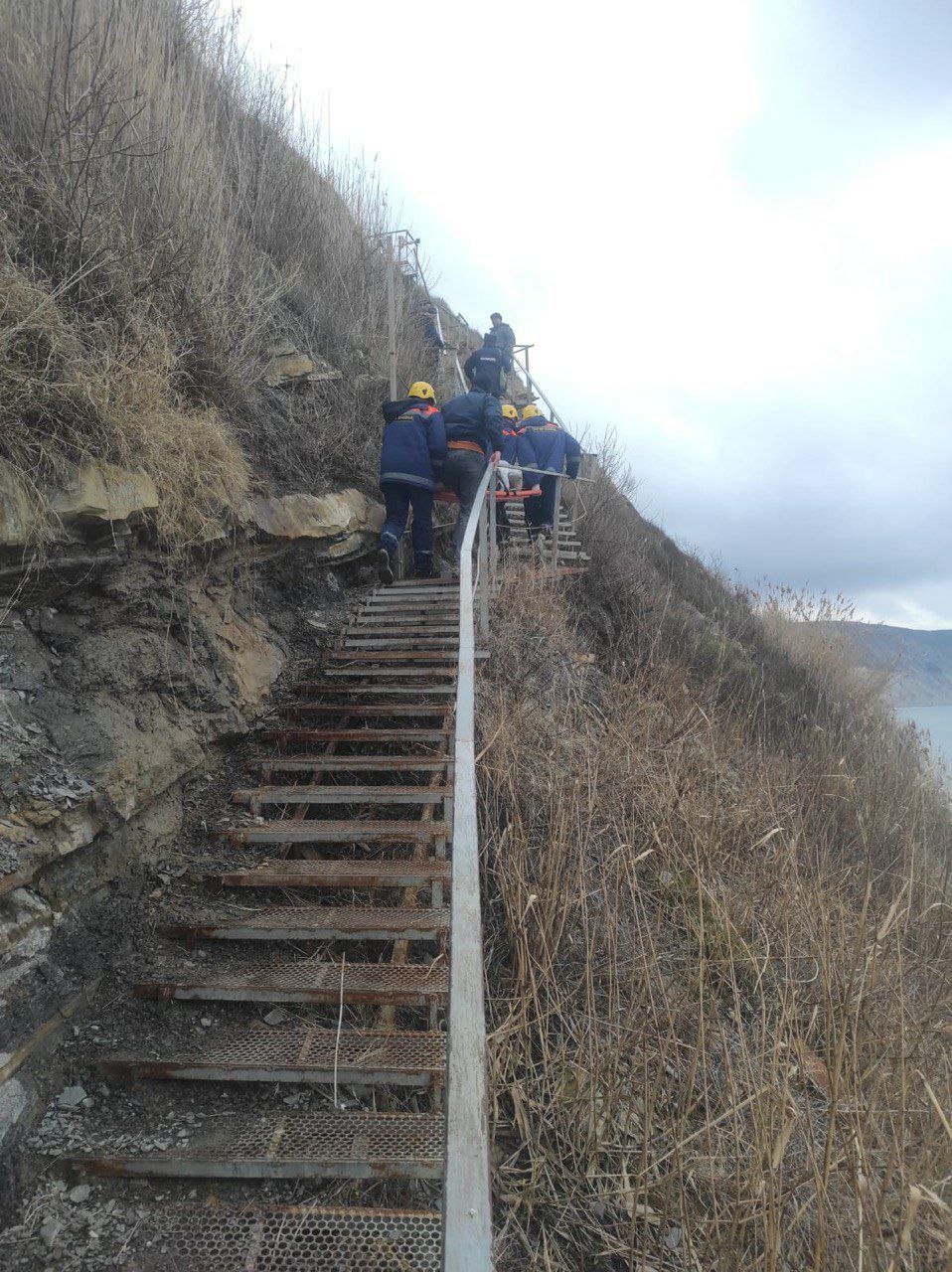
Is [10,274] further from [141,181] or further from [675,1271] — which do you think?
[675,1271]

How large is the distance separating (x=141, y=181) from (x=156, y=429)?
2.37m

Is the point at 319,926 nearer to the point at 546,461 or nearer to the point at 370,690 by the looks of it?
the point at 370,690

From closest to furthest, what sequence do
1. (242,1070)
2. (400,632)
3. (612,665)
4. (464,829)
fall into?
1. (464,829)
2. (242,1070)
3. (400,632)
4. (612,665)

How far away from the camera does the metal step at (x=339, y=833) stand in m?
2.96

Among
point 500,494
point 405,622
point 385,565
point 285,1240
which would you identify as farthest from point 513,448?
point 285,1240

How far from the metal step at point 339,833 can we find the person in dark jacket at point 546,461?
6.29m

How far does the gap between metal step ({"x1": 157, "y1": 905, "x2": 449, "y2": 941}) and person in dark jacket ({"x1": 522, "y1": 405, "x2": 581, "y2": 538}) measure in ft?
22.0

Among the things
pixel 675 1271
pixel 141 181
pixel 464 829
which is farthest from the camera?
pixel 141 181

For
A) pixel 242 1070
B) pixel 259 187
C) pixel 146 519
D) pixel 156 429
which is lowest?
pixel 242 1070

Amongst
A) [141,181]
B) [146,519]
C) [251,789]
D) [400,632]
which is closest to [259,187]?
[141,181]

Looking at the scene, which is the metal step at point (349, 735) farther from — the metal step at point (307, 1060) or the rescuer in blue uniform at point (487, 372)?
the rescuer in blue uniform at point (487, 372)

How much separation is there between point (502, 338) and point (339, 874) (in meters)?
12.9

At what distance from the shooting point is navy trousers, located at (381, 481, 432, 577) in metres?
6.34

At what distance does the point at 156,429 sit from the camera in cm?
348
